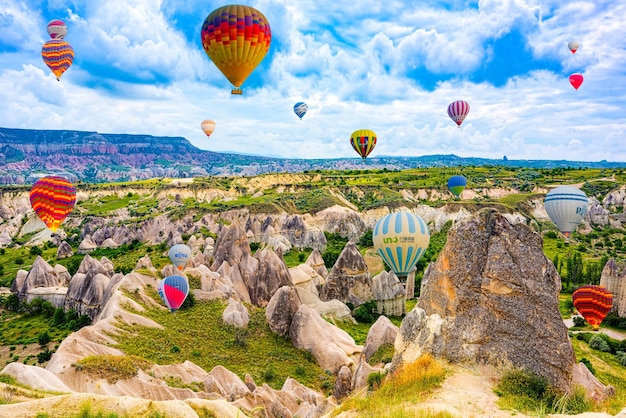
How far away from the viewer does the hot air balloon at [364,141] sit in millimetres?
59156

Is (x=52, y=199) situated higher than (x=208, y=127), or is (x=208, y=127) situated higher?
(x=208, y=127)

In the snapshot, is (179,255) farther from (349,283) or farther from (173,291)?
(173,291)

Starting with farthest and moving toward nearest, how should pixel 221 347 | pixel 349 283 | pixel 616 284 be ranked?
pixel 616 284 < pixel 349 283 < pixel 221 347

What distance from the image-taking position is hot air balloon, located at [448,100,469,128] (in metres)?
66.1

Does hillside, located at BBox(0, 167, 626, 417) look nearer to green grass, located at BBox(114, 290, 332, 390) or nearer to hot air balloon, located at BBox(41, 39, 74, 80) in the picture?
green grass, located at BBox(114, 290, 332, 390)

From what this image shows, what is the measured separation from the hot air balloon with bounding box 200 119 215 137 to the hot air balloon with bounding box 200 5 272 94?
4764cm

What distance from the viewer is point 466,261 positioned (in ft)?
54.7

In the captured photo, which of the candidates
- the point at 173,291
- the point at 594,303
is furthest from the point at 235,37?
the point at 594,303

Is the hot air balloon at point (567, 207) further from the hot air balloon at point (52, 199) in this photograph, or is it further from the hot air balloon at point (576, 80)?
the hot air balloon at point (52, 199)

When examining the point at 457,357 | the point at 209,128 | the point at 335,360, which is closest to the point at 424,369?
the point at 457,357

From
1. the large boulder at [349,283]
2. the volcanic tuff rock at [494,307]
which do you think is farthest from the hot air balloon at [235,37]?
the large boulder at [349,283]

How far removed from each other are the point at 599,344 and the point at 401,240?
854 inches

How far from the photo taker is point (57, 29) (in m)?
62.6

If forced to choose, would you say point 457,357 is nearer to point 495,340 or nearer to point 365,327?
Answer: point 495,340
